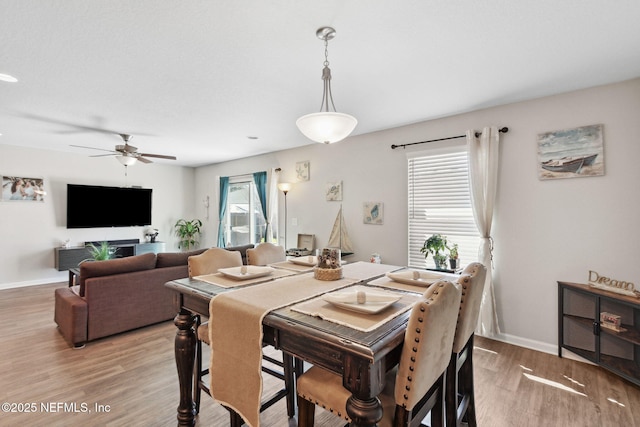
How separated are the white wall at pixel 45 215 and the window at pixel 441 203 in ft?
19.1

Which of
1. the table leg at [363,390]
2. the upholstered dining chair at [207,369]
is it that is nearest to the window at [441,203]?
the upholstered dining chair at [207,369]

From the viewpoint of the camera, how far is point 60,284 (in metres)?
5.33

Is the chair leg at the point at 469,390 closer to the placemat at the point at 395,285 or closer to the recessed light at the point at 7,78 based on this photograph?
the placemat at the point at 395,285

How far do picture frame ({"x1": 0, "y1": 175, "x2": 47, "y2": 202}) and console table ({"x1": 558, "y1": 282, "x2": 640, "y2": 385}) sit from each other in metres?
7.79

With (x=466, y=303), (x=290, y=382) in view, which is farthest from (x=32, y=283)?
(x=466, y=303)

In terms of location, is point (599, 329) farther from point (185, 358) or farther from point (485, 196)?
point (185, 358)

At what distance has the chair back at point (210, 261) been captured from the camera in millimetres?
2104

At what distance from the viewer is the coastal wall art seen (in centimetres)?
260

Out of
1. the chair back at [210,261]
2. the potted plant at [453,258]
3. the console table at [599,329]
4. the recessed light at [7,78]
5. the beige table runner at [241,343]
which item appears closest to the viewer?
the beige table runner at [241,343]

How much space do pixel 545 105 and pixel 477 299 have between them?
2352mm

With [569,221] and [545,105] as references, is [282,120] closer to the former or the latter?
[545,105]

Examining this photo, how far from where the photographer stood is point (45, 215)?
17.6 ft

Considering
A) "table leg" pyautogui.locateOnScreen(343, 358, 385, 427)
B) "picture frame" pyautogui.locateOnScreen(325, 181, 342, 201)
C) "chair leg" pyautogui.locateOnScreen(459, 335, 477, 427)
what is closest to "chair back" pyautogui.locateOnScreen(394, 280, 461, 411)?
"table leg" pyautogui.locateOnScreen(343, 358, 385, 427)

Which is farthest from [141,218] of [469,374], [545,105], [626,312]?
[626,312]
